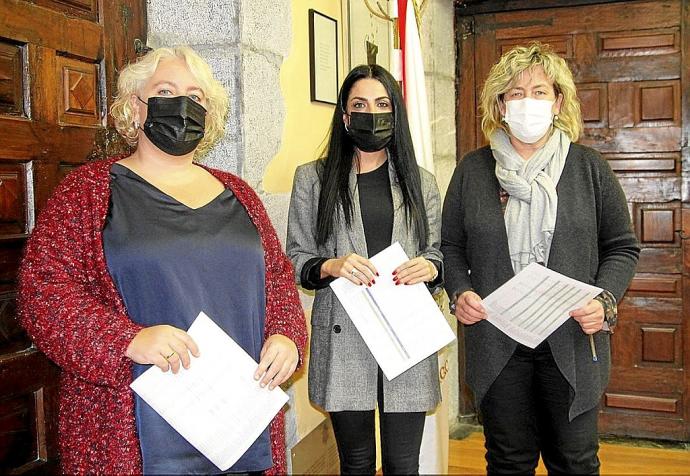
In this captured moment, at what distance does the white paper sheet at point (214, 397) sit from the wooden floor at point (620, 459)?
215 cm

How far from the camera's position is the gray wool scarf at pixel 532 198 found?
1930 mm

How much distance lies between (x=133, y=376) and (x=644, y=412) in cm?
319

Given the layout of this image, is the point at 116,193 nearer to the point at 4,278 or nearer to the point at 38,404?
the point at 4,278

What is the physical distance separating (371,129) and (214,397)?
853 millimetres

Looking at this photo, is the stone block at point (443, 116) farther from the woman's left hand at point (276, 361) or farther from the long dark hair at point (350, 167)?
the woman's left hand at point (276, 361)

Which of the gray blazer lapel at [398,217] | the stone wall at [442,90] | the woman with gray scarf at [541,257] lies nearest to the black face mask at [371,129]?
the gray blazer lapel at [398,217]

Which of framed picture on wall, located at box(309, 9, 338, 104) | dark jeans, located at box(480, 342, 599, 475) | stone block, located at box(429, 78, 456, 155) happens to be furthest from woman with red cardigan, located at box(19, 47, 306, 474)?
stone block, located at box(429, 78, 456, 155)

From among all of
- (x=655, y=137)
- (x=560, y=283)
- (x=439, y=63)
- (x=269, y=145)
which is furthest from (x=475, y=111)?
(x=560, y=283)

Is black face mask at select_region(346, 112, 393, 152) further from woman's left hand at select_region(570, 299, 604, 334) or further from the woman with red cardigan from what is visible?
woman's left hand at select_region(570, 299, 604, 334)

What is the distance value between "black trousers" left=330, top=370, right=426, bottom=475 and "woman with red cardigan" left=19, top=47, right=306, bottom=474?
0.30m

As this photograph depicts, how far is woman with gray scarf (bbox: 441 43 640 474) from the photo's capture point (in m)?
1.90

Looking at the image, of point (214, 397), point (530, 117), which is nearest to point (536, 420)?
point (530, 117)

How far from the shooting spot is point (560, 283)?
72.2 inches

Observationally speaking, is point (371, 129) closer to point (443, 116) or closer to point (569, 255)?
point (569, 255)
